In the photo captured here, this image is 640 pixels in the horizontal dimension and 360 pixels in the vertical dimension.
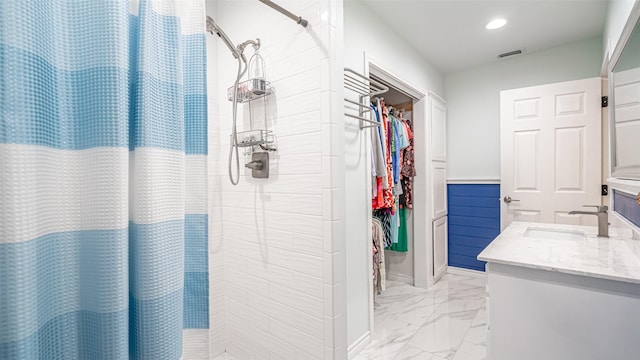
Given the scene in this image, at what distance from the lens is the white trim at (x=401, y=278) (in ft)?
10.2

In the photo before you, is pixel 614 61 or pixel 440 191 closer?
pixel 614 61

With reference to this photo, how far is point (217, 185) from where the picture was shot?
1833mm

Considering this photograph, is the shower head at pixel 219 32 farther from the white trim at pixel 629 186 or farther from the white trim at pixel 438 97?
the white trim at pixel 438 97

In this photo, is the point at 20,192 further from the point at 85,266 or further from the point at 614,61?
the point at 614,61

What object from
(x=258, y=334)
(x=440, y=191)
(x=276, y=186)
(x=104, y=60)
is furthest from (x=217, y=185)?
(x=440, y=191)

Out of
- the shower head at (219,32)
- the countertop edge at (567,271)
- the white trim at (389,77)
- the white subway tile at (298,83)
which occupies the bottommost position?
the countertop edge at (567,271)

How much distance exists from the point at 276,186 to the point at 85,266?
913mm

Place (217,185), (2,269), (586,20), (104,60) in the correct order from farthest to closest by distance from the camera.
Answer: (586,20), (217,185), (104,60), (2,269)

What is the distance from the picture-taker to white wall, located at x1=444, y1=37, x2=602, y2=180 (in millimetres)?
2766

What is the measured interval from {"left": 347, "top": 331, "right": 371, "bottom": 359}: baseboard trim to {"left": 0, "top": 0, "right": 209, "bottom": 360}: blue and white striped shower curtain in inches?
55.5

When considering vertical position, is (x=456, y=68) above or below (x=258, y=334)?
above

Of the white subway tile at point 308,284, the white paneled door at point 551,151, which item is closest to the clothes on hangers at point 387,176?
the white subway tile at point 308,284

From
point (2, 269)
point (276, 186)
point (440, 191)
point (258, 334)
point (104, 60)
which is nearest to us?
point (2, 269)

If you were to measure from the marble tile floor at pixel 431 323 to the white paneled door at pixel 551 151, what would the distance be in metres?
0.90
